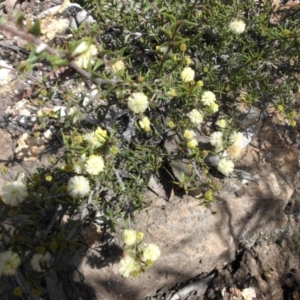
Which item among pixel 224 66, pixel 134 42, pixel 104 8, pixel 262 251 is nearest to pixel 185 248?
pixel 262 251

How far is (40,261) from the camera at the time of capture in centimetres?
262

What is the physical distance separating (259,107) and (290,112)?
337 mm

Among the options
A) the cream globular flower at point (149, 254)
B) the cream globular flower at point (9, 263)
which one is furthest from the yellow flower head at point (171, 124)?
the cream globular flower at point (9, 263)

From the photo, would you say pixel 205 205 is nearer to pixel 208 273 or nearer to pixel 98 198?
pixel 208 273

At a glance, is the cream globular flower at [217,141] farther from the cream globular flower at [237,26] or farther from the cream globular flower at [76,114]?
the cream globular flower at [76,114]

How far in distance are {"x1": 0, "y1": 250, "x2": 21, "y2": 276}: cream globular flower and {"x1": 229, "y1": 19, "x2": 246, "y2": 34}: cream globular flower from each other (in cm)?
245

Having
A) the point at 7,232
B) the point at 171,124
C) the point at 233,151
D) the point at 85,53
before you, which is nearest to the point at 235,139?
the point at 233,151

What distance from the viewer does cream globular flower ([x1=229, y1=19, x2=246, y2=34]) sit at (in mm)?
3270

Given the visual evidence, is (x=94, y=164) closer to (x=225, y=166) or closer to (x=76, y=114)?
(x=76, y=114)

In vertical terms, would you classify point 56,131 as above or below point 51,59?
below

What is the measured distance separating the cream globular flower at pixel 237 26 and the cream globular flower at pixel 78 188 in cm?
180

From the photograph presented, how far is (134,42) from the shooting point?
3.68 metres

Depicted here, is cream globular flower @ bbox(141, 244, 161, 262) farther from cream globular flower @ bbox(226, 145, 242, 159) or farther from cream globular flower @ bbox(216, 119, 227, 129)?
cream globular flower @ bbox(216, 119, 227, 129)

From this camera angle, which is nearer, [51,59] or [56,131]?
[51,59]
